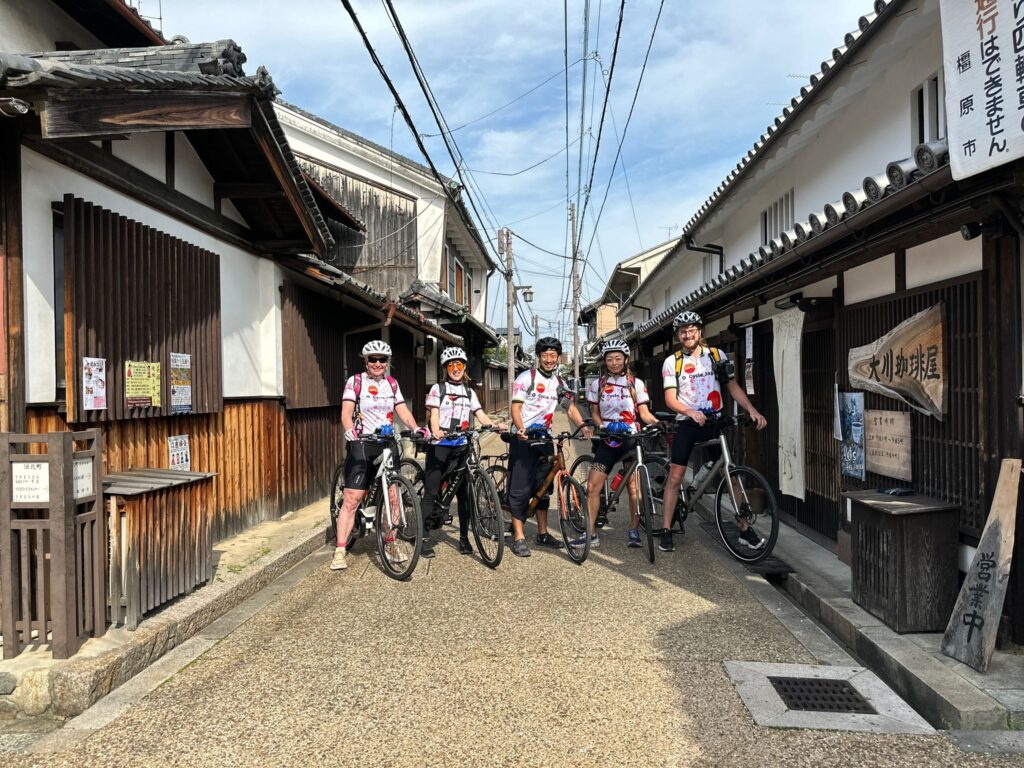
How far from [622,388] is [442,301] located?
7.89 m

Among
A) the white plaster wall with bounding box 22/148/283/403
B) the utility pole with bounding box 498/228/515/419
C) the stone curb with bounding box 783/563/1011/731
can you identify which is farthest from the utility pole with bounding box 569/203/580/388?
the stone curb with bounding box 783/563/1011/731

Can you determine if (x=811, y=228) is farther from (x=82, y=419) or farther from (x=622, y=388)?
(x=82, y=419)

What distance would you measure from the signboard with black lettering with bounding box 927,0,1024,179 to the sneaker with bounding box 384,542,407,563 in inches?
191

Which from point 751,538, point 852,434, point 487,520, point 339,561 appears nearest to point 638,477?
point 751,538

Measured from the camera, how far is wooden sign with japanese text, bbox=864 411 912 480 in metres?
4.85

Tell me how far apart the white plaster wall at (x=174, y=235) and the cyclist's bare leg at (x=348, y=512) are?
187 centimetres

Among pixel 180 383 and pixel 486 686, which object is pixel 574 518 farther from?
pixel 180 383

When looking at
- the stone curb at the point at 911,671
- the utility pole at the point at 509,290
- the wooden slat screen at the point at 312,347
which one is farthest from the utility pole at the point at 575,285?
the stone curb at the point at 911,671

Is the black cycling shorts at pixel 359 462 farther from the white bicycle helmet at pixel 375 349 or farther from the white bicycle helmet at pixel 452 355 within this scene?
the white bicycle helmet at pixel 452 355

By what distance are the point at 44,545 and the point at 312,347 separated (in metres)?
5.19

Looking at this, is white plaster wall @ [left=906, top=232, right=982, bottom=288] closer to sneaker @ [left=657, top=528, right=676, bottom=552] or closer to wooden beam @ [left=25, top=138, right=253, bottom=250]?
sneaker @ [left=657, top=528, right=676, bottom=552]

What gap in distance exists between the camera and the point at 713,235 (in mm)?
12516

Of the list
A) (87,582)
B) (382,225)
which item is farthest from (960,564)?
(382,225)

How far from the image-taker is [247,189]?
665 centimetres
